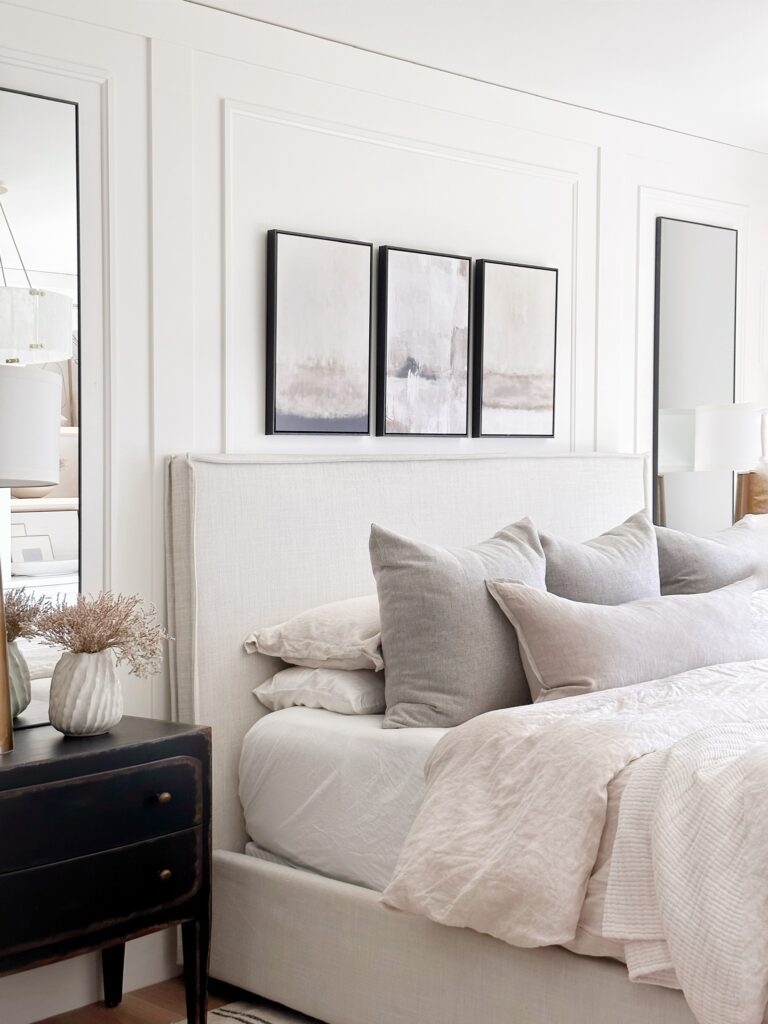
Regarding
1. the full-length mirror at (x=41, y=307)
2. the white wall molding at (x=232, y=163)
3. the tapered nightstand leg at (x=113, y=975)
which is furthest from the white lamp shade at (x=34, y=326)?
the tapered nightstand leg at (x=113, y=975)

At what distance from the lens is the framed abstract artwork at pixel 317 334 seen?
10.5 feet

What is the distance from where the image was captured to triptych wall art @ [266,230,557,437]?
3.24 m

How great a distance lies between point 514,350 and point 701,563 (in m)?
0.91

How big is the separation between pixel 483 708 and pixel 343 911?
553 millimetres

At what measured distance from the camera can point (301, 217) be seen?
3.28 m

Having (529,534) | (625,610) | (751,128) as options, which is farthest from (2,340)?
(751,128)

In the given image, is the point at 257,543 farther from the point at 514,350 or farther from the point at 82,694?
the point at 514,350

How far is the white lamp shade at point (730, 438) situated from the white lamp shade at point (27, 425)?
2544 millimetres

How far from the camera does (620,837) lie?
2.05 metres

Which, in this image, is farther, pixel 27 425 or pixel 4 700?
pixel 27 425

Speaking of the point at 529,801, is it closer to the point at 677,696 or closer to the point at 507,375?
the point at 677,696

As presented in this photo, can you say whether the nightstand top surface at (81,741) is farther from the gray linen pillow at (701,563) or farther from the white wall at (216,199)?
the gray linen pillow at (701,563)

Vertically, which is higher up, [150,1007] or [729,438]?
[729,438]

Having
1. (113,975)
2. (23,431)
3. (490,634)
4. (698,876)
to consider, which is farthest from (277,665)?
(698,876)
